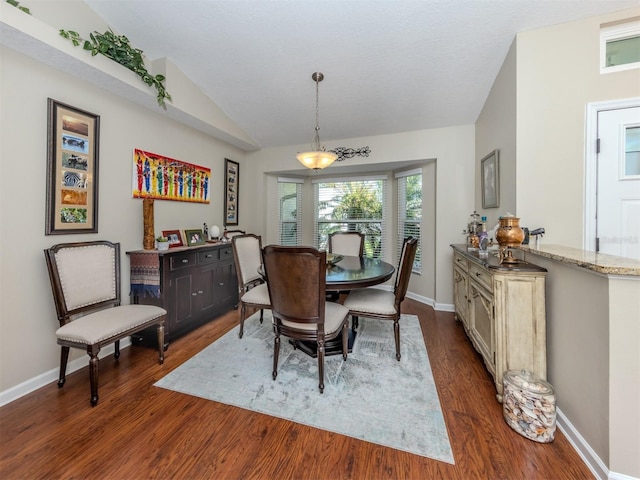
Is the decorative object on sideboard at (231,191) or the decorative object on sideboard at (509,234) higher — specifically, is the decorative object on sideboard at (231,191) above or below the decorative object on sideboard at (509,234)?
above

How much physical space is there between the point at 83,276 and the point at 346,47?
314 cm

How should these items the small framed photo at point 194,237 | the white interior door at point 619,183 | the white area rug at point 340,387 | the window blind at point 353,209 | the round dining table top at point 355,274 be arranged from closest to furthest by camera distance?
1. the white area rug at point 340,387
2. the white interior door at point 619,183
3. the round dining table top at point 355,274
4. the small framed photo at point 194,237
5. the window blind at point 353,209

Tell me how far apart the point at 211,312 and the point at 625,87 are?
4.48m

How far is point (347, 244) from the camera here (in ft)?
12.8

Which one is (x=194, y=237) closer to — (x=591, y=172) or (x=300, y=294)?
(x=300, y=294)

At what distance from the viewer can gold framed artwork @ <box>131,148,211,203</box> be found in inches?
112

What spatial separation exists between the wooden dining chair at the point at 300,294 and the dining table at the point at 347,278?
0.23 m

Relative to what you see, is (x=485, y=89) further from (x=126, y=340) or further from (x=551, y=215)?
(x=126, y=340)

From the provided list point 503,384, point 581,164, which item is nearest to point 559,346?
point 503,384

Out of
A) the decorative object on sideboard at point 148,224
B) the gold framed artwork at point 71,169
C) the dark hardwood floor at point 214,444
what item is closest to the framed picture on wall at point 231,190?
the decorative object on sideboard at point 148,224

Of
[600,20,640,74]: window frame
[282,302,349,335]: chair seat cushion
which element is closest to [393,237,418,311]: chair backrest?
[282,302,349,335]: chair seat cushion

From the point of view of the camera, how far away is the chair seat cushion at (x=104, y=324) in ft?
5.93

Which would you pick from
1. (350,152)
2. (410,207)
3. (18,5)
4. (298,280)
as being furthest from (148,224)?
(410,207)

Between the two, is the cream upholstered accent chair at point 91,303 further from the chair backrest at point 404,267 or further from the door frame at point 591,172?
the door frame at point 591,172
